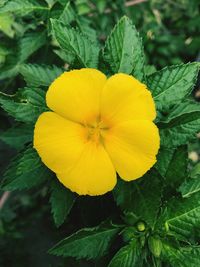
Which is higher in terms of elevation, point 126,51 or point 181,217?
point 126,51

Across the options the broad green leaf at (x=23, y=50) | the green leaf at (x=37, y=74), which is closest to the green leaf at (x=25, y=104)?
the green leaf at (x=37, y=74)

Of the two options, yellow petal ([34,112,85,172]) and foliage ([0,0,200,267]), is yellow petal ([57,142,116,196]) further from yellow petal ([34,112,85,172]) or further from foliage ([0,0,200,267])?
foliage ([0,0,200,267])

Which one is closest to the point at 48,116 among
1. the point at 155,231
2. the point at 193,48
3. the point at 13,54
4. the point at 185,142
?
the point at 185,142

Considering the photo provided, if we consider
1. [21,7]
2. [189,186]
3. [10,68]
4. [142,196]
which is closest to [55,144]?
[142,196]

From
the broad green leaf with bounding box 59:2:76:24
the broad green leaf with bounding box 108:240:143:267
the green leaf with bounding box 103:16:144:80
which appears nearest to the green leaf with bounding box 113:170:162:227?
the broad green leaf with bounding box 108:240:143:267

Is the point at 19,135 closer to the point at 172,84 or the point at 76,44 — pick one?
the point at 76,44
